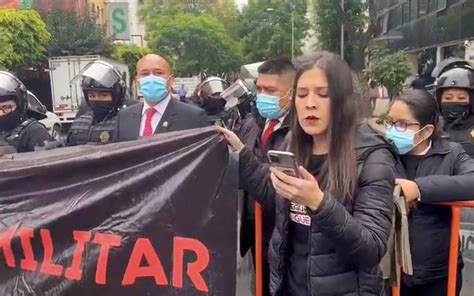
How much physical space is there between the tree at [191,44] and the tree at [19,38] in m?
32.1

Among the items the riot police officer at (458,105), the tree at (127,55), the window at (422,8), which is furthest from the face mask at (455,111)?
the tree at (127,55)

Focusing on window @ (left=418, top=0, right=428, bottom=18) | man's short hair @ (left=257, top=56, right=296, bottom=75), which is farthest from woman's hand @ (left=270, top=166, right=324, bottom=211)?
window @ (left=418, top=0, right=428, bottom=18)

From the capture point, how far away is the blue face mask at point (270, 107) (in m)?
3.88

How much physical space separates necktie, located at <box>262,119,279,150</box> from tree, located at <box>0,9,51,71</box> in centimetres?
1615

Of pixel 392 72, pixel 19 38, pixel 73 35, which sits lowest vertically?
pixel 392 72

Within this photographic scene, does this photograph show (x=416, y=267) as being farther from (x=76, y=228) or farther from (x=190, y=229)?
(x=76, y=228)

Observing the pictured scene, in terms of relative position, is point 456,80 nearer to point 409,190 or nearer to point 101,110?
point 409,190

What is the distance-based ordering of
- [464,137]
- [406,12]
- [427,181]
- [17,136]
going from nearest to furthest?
[427,181], [464,137], [17,136], [406,12]

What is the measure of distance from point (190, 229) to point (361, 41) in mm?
34674

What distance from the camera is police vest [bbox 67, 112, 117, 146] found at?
491 cm

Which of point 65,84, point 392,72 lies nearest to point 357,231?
point 392,72

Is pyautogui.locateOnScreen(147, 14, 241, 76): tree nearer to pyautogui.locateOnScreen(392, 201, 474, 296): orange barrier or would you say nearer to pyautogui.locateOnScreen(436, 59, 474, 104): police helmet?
pyautogui.locateOnScreen(436, 59, 474, 104): police helmet

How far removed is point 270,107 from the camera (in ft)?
12.7

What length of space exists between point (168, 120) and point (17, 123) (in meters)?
1.08
